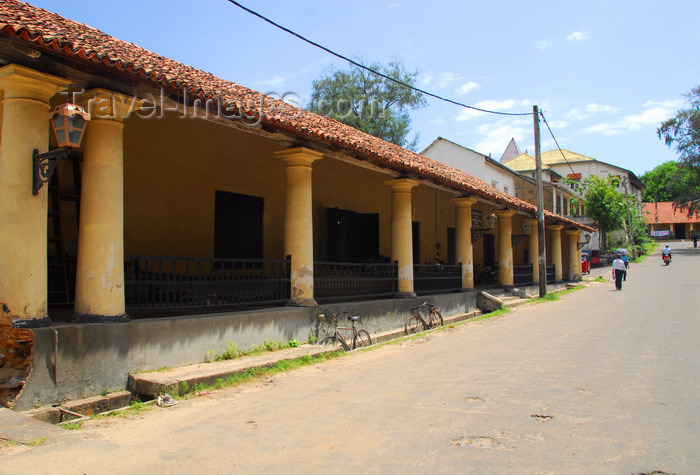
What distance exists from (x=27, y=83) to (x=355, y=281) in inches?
268

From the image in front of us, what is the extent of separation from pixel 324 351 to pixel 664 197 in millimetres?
82511

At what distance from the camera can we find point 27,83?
17.3 feet

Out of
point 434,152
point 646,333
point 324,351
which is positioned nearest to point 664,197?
point 434,152

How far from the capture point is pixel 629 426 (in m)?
4.54

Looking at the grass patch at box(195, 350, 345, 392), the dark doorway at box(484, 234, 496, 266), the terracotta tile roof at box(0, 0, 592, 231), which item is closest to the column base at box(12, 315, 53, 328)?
the grass patch at box(195, 350, 345, 392)

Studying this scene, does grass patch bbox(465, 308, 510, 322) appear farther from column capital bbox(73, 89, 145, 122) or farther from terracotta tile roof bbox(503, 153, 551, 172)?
terracotta tile roof bbox(503, 153, 551, 172)

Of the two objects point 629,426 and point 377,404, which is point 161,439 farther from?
point 629,426

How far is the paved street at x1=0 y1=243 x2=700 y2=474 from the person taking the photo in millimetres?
3836

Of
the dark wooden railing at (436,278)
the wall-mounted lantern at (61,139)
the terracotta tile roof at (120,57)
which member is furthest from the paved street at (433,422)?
the dark wooden railing at (436,278)

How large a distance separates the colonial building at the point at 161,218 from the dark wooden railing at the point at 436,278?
0.19ft

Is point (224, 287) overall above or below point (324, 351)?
above

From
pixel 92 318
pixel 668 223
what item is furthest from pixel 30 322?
pixel 668 223

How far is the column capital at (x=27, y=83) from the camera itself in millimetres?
5156

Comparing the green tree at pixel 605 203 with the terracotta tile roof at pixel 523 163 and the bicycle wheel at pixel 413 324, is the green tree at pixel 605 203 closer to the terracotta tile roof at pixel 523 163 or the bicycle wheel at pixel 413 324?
the terracotta tile roof at pixel 523 163
